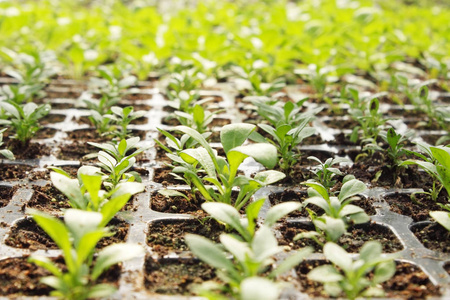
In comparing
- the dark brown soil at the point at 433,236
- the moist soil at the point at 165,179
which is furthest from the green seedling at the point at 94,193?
the dark brown soil at the point at 433,236

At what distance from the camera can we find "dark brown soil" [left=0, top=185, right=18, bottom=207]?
53.2 inches

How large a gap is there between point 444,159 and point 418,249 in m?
0.25

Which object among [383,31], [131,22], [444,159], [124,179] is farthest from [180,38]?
[444,159]

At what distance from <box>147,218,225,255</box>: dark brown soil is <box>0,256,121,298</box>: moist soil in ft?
0.46

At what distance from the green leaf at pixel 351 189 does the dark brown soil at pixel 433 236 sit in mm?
188

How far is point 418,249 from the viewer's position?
3.79ft

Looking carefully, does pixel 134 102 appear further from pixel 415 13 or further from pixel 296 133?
pixel 415 13

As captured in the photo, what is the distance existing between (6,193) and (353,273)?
39.1 inches

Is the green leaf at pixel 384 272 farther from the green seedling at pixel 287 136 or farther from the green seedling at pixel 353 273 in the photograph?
the green seedling at pixel 287 136

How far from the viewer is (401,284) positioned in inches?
40.6

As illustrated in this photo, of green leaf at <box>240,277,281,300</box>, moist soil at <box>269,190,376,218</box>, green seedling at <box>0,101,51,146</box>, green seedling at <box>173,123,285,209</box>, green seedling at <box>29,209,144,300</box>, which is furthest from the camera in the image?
green seedling at <box>0,101,51,146</box>

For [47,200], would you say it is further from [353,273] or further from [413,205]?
[413,205]

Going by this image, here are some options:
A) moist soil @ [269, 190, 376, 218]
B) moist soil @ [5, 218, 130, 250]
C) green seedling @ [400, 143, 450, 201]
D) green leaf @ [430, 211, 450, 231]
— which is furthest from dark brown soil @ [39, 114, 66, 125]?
green leaf @ [430, 211, 450, 231]

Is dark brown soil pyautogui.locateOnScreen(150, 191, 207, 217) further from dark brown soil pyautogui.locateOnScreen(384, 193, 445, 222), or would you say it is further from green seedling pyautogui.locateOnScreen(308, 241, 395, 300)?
dark brown soil pyautogui.locateOnScreen(384, 193, 445, 222)
